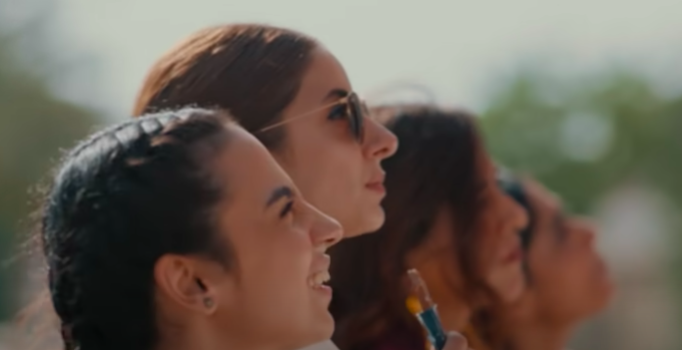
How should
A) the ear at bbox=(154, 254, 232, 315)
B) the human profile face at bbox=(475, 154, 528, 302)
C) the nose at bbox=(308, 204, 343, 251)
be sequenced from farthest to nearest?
1. the human profile face at bbox=(475, 154, 528, 302)
2. the nose at bbox=(308, 204, 343, 251)
3. the ear at bbox=(154, 254, 232, 315)

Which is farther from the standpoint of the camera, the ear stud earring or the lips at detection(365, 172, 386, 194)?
the lips at detection(365, 172, 386, 194)

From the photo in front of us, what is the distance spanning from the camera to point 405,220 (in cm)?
329

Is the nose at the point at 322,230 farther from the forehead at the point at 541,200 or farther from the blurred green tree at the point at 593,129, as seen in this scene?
the blurred green tree at the point at 593,129

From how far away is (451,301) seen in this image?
3.38m

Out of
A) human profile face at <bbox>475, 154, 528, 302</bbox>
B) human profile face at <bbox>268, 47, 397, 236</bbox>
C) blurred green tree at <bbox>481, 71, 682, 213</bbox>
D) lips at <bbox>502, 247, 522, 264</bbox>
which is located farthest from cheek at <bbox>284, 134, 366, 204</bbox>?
blurred green tree at <bbox>481, 71, 682, 213</bbox>

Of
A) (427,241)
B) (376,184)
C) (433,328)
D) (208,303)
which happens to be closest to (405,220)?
(427,241)

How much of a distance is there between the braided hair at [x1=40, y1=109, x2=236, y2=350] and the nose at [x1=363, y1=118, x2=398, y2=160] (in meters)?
0.68

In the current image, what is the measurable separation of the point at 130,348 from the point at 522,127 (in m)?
23.9

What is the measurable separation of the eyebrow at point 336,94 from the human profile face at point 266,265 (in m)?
0.63

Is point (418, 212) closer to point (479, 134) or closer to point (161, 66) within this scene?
point (479, 134)

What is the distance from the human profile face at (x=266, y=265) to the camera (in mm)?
2008

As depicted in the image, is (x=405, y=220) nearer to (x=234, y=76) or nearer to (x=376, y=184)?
(x=376, y=184)

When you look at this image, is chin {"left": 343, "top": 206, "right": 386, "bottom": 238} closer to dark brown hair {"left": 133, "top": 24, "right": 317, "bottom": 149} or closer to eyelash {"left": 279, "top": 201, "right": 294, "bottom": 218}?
dark brown hair {"left": 133, "top": 24, "right": 317, "bottom": 149}

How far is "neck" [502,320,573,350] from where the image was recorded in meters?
3.90
